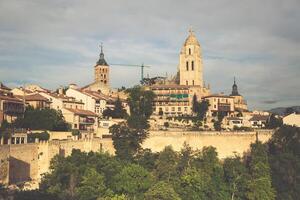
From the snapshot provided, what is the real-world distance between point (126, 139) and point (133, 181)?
1249 cm

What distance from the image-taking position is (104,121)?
64062 mm

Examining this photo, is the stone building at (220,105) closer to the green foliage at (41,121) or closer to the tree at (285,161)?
the tree at (285,161)

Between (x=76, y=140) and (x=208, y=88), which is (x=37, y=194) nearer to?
(x=76, y=140)

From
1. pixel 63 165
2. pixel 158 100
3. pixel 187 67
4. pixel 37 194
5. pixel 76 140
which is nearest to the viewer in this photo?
pixel 37 194

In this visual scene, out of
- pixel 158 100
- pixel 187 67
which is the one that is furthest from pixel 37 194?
pixel 187 67

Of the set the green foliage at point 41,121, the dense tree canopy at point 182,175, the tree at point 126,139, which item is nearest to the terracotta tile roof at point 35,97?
the green foliage at point 41,121

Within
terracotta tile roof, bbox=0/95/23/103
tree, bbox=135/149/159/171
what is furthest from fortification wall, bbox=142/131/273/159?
terracotta tile roof, bbox=0/95/23/103

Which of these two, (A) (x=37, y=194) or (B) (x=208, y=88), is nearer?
(A) (x=37, y=194)

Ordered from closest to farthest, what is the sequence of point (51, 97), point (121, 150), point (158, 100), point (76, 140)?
point (76, 140)
point (121, 150)
point (51, 97)
point (158, 100)

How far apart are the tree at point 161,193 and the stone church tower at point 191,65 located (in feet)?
147

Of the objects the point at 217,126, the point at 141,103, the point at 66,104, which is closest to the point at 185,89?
the point at 141,103

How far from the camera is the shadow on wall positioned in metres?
39.3

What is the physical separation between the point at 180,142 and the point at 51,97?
55.5ft

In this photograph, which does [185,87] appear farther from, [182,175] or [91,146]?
[182,175]
